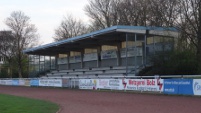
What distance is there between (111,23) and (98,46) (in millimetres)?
12254

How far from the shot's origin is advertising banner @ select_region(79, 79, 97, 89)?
35000 millimetres

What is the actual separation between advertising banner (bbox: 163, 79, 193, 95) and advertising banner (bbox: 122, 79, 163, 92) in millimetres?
606

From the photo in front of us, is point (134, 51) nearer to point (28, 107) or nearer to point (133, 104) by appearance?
point (133, 104)

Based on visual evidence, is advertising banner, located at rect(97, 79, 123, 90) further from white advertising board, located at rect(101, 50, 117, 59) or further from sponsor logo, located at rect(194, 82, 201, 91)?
white advertising board, located at rect(101, 50, 117, 59)

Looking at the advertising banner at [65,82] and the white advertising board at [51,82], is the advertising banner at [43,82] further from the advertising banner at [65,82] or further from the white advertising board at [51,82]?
the advertising banner at [65,82]

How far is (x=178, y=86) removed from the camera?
24.5 metres

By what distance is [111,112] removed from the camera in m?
15.6

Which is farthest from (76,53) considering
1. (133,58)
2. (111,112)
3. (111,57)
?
(111,112)

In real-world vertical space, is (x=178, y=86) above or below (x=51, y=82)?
above

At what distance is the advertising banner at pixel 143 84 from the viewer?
2626 centimetres

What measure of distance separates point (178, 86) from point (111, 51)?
2339 centimetres

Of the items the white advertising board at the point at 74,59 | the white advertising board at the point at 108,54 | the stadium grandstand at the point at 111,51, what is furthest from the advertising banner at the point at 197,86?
the white advertising board at the point at 74,59

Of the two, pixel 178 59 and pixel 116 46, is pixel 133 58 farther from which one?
pixel 178 59

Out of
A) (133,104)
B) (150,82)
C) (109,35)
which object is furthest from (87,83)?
(133,104)
